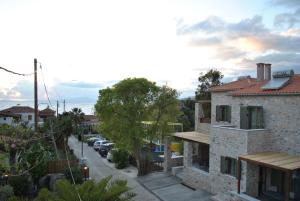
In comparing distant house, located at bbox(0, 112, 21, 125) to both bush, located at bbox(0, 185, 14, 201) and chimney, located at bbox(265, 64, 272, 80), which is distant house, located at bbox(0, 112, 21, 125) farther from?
chimney, located at bbox(265, 64, 272, 80)

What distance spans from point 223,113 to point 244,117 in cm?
419

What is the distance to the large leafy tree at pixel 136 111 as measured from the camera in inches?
1211

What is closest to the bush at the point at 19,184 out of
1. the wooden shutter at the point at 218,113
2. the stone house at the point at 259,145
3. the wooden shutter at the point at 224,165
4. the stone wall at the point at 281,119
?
the stone house at the point at 259,145

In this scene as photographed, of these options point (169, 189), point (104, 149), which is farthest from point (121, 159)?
point (169, 189)

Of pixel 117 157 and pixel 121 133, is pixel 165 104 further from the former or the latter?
pixel 117 157

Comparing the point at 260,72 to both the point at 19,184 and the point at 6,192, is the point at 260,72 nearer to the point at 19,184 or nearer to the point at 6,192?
the point at 19,184

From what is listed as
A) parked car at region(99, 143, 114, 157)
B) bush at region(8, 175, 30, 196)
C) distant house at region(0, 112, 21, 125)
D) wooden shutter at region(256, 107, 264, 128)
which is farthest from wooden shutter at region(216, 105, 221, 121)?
parked car at region(99, 143, 114, 157)

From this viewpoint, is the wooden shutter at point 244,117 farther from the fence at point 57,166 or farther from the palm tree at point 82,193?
the fence at point 57,166

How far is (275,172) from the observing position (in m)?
20.8

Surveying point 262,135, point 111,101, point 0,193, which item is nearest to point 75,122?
point 111,101

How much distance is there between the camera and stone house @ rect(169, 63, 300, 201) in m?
19.7

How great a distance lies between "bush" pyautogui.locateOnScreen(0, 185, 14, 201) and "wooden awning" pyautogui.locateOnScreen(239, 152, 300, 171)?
14860mm

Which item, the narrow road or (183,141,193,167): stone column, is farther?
(183,141,193,167): stone column

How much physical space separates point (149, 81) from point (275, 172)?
1502 centimetres
